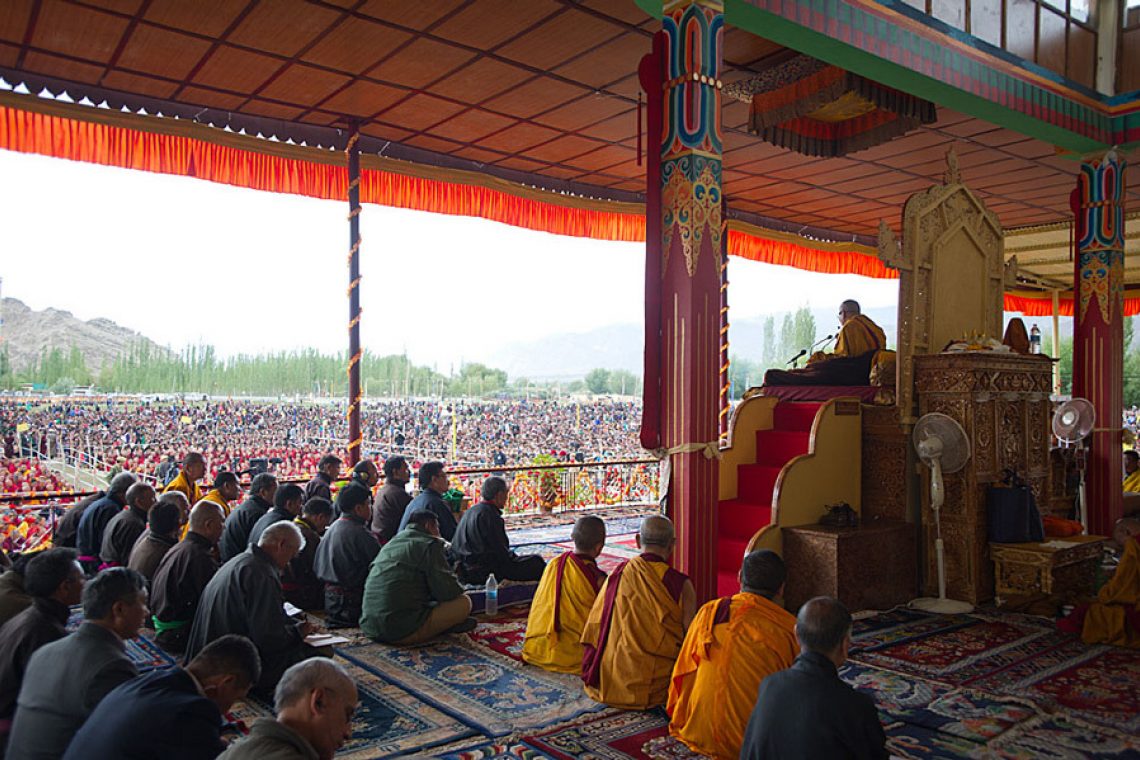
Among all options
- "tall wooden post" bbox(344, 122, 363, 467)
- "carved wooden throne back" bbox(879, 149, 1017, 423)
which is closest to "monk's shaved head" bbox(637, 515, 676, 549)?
"carved wooden throne back" bbox(879, 149, 1017, 423)

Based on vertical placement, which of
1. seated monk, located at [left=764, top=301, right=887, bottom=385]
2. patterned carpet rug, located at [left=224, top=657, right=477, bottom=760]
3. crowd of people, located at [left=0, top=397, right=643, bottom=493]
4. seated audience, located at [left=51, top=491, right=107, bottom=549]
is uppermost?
seated monk, located at [left=764, top=301, right=887, bottom=385]

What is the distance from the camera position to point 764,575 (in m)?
3.27

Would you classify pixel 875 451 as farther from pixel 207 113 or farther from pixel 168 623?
pixel 207 113

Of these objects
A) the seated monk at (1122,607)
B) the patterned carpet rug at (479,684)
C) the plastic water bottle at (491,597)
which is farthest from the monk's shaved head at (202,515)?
the seated monk at (1122,607)

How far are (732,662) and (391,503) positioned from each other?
3881mm

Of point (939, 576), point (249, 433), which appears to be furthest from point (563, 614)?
point (249, 433)

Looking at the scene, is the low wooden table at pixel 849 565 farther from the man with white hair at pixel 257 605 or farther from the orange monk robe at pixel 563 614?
the man with white hair at pixel 257 605

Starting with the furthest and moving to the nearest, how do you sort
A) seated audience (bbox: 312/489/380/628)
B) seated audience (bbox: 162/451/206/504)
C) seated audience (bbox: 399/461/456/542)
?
seated audience (bbox: 162/451/206/504), seated audience (bbox: 399/461/456/542), seated audience (bbox: 312/489/380/628)

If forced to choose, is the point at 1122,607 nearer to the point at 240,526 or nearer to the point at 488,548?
the point at 488,548

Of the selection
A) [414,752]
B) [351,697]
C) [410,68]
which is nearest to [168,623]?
[414,752]

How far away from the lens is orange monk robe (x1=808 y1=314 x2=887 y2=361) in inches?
265

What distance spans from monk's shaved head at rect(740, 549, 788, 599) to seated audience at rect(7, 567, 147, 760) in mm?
2216

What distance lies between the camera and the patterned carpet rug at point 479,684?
12.2 feet

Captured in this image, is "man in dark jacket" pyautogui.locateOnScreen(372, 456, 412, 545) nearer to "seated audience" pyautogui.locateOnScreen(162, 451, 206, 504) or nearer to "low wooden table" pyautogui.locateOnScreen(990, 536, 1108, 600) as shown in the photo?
"seated audience" pyautogui.locateOnScreen(162, 451, 206, 504)
